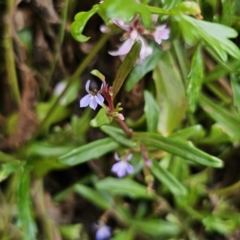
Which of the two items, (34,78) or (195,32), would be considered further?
(34,78)

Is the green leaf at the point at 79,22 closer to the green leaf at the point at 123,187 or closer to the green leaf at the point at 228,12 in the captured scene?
the green leaf at the point at 228,12

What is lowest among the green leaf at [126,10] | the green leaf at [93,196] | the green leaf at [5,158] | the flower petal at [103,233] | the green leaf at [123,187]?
the flower petal at [103,233]

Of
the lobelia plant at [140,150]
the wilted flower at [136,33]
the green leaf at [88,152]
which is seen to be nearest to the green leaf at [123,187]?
the lobelia plant at [140,150]

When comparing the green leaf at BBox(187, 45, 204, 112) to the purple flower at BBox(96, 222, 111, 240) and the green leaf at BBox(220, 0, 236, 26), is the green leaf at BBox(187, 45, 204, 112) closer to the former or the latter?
the green leaf at BBox(220, 0, 236, 26)

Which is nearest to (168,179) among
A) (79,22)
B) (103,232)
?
(103,232)

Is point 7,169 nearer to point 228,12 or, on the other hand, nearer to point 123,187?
point 123,187

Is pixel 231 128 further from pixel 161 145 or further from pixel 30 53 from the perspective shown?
pixel 30 53

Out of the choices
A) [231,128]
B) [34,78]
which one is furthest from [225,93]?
[34,78]
